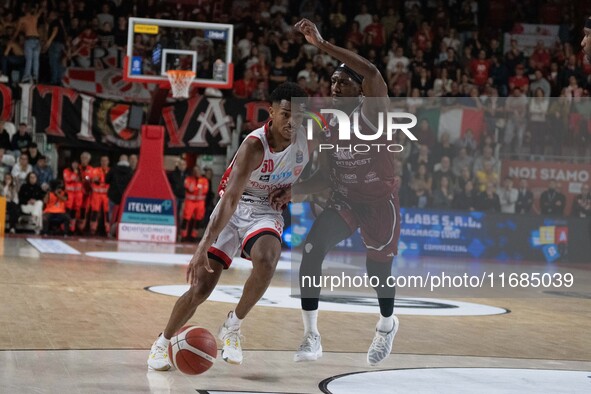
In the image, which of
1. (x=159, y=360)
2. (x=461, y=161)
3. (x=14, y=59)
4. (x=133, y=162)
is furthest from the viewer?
(x=14, y=59)

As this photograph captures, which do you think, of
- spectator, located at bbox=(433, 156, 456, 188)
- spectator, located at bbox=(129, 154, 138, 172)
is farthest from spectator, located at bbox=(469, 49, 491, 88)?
spectator, located at bbox=(433, 156, 456, 188)

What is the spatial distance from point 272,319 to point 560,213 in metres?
9.10

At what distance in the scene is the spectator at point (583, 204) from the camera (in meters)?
15.7

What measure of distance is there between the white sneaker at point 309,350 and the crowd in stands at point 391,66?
7.82 metres

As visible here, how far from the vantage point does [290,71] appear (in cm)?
A: 2116

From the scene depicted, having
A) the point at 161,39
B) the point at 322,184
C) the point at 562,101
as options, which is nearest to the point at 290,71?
the point at 161,39

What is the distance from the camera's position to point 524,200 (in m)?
15.5

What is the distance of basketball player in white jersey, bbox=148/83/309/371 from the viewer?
18.4 ft

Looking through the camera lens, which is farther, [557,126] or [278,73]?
[278,73]

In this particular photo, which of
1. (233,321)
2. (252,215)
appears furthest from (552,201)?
(233,321)

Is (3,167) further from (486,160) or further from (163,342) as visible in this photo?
(163,342)

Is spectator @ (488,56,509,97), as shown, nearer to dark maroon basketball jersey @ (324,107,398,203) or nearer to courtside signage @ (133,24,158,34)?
courtside signage @ (133,24,158,34)

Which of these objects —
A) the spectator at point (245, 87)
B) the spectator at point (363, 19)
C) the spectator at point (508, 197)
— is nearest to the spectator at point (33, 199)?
the spectator at point (245, 87)

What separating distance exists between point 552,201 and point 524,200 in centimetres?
57
